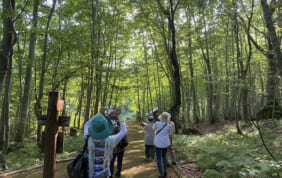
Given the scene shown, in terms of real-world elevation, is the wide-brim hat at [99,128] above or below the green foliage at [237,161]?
above

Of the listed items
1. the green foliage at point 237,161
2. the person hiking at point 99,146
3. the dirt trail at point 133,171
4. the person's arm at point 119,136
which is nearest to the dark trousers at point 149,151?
the dirt trail at point 133,171

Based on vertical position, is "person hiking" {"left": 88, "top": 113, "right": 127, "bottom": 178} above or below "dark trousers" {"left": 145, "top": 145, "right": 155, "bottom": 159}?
above

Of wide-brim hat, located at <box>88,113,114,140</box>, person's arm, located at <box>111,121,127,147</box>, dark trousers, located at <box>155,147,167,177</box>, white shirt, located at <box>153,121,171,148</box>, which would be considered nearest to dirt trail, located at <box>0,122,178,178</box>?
dark trousers, located at <box>155,147,167,177</box>

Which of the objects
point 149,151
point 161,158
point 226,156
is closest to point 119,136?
point 161,158

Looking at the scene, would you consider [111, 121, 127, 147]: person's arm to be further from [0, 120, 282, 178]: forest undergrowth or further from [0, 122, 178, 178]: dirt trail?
[0, 122, 178, 178]: dirt trail

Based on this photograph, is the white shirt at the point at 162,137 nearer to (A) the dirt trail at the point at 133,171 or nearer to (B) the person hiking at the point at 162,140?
(B) the person hiking at the point at 162,140

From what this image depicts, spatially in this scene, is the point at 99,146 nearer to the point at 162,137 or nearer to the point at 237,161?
the point at 162,137

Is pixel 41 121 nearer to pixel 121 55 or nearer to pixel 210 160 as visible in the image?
pixel 210 160

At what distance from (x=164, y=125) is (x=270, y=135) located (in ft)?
21.3

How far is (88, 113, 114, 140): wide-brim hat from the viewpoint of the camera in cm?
332

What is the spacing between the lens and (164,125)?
19.4 ft

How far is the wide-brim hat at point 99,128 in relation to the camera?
10.9 feet

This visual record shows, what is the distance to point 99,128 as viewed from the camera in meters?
3.36

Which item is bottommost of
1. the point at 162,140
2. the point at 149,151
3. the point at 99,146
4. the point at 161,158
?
the point at 149,151
